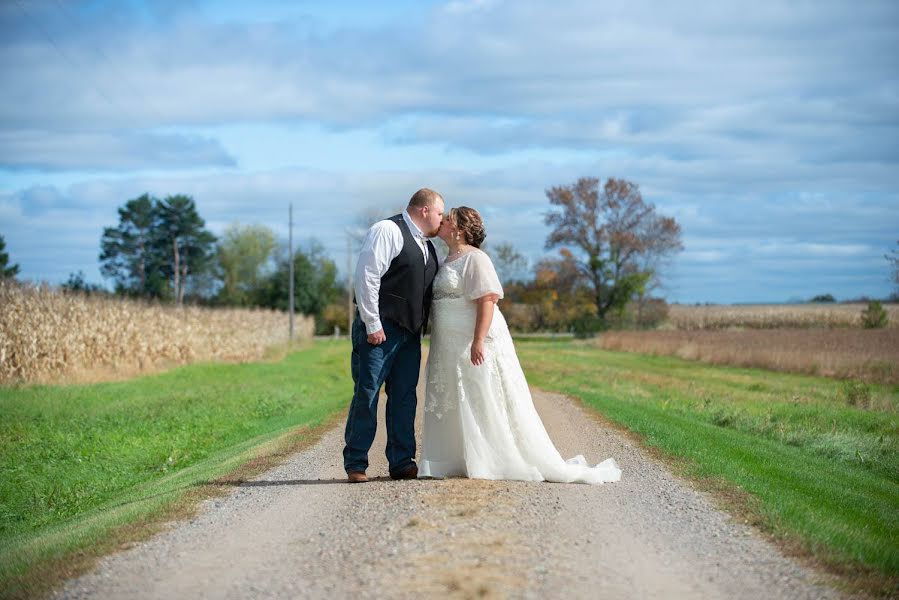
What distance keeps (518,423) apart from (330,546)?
2.92 metres

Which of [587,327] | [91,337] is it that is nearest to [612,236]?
[587,327]

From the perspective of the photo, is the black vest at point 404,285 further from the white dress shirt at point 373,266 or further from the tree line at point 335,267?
the tree line at point 335,267

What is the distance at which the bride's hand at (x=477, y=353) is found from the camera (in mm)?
8961

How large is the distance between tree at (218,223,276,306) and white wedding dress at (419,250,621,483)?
264 ft

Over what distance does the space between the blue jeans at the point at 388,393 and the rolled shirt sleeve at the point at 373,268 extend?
0.73ft

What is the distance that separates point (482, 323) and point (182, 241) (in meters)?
82.3

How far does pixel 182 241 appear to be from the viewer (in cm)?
8719

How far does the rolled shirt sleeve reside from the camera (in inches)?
344

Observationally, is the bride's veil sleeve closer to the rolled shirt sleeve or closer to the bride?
the bride

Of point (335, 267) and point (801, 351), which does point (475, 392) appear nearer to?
point (801, 351)

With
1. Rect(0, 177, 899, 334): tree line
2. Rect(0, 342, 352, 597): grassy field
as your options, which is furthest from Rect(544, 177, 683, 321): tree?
Rect(0, 342, 352, 597): grassy field

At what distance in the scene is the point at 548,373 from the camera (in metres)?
32.6

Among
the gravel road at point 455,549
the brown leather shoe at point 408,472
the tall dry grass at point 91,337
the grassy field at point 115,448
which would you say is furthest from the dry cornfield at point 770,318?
the gravel road at point 455,549

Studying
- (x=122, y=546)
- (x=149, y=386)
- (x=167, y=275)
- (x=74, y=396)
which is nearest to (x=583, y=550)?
(x=122, y=546)
